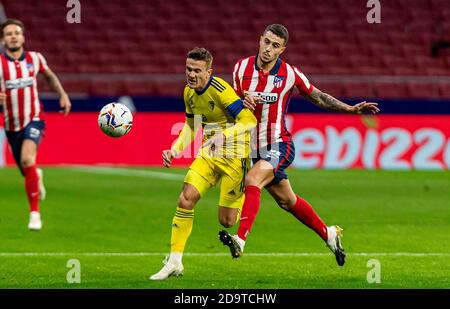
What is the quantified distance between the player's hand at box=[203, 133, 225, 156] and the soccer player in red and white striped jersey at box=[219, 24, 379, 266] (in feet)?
1.09

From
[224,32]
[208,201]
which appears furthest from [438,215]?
[224,32]

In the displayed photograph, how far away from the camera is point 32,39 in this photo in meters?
23.9

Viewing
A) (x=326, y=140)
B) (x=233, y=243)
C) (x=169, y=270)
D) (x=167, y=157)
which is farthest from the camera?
(x=326, y=140)

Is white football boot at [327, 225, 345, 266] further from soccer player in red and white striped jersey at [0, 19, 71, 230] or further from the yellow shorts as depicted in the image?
soccer player in red and white striped jersey at [0, 19, 71, 230]

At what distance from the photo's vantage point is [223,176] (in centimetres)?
851

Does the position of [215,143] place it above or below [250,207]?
above

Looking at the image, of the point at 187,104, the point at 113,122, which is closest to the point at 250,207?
the point at 187,104

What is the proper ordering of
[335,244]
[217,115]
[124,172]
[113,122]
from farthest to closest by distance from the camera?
[124,172]
[335,244]
[113,122]
[217,115]

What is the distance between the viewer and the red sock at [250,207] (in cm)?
806

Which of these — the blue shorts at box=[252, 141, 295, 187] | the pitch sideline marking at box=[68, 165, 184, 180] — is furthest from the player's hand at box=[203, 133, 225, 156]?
the pitch sideline marking at box=[68, 165, 184, 180]

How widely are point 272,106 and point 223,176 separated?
70cm

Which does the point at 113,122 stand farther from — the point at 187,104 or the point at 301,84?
the point at 301,84

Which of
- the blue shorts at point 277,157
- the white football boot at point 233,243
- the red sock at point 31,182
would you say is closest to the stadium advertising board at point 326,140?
the red sock at point 31,182
